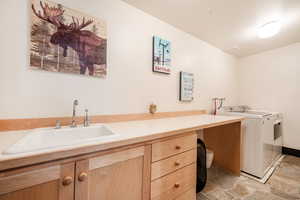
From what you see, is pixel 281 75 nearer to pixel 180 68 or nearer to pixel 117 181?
pixel 180 68

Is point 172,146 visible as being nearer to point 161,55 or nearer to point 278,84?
point 161,55

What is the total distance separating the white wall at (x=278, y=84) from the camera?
2.64 m

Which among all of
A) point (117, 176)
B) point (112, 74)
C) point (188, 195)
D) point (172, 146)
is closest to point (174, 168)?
point (172, 146)

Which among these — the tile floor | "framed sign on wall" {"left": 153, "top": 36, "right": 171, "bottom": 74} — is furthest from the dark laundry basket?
"framed sign on wall" {"left": 153, "top": 36, "right": 171, "bottom": 74}

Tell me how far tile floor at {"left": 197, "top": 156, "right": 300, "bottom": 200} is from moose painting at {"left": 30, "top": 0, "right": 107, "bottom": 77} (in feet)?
6.20

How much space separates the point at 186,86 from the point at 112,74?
119 cm

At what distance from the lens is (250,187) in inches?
68.4

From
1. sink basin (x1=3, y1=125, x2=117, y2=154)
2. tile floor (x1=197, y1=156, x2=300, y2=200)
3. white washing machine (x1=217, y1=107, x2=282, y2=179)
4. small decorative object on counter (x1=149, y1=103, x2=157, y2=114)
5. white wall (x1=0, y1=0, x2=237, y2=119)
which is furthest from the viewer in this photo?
white washing machine (x1=217, y1=107, x2=282, y2=179)

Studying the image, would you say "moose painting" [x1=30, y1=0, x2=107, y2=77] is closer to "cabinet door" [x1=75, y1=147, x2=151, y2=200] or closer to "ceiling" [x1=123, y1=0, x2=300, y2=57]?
"ceiling" [x1=123, y1=0, x2=300, y2=57]

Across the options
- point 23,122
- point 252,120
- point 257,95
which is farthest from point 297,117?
point 23,122

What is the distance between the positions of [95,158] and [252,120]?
2211 mm

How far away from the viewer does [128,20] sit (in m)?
1.52

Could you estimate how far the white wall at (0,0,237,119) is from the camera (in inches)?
38.3

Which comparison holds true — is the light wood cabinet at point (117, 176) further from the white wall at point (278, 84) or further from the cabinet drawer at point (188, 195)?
the white wall at point (278, 84)
